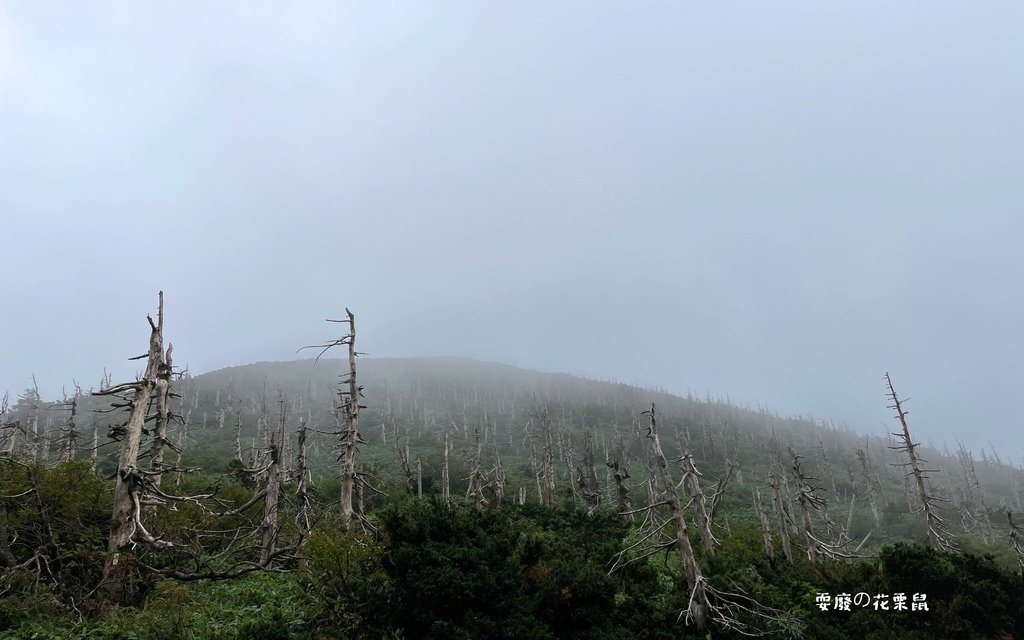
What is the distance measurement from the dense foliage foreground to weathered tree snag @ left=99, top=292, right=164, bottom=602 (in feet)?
1.62

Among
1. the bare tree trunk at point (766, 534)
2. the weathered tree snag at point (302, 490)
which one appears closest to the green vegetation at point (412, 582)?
the weathered tree snag at point (302, 490)

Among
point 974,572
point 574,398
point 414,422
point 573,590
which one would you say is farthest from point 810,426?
point 573,590

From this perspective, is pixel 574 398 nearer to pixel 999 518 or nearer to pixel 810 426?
pixel 810 426

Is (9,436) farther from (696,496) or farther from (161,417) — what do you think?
(696,496)

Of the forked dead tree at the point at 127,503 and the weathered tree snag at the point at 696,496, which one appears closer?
the forked dead tree at the point at 127,503

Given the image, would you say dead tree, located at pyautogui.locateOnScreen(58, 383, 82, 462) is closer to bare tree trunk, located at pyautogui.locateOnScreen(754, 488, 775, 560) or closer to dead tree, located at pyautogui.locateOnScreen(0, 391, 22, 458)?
dead tree, located at pyautogui.locateOnScreen(0, 391, 22, 458)

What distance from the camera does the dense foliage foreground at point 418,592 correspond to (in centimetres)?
948

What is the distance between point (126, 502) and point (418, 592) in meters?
6.20

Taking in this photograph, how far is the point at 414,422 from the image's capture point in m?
93.5

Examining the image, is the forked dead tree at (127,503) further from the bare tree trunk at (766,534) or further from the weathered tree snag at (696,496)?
the bare tree trunk at (766,534)

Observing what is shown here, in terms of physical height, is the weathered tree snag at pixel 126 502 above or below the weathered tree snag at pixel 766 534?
above

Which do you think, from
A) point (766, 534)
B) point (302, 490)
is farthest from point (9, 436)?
point (766, 534)

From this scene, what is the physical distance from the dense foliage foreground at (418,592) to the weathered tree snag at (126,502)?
1.62 feet

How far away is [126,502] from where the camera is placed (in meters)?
9.80
